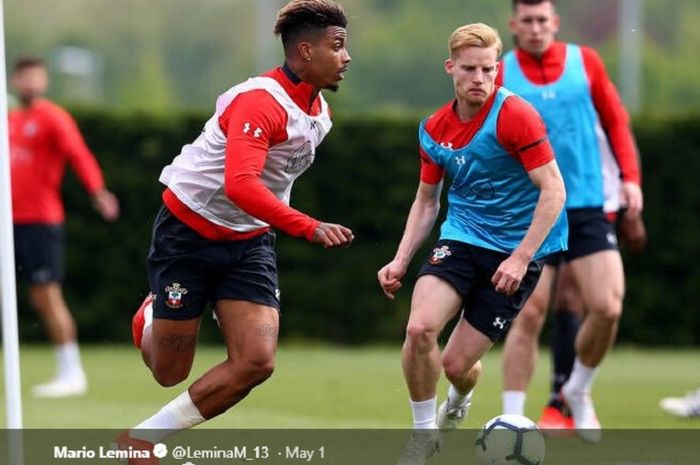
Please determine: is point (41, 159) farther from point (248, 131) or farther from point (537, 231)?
point (537, 231)

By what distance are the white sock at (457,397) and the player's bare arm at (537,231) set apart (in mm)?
929

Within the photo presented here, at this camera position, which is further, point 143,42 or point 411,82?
point 143,42

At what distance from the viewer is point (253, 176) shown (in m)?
6.07

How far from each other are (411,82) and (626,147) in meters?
9.52

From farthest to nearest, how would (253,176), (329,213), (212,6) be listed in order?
(212,6) < (329,213) < (253,176)

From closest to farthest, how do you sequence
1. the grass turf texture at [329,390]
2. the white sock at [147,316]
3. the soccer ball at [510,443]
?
the soccer ball at [510,443] < the white sock at [147,316] < the grass turf texture at [329,390]

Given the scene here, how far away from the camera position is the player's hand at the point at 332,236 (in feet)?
19.4

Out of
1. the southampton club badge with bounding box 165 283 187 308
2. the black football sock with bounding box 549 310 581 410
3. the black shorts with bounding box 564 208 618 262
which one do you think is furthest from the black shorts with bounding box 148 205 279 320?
the black football sock with bounding box 549 310 581 410

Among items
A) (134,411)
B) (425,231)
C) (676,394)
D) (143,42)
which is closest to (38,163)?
(134,411)

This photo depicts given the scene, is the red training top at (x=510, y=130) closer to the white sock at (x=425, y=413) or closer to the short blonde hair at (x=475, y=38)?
the short blonde hair at (x=475, y=38)

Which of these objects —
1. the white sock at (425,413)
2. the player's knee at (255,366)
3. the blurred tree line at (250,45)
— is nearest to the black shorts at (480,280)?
the white sock at (425,413)

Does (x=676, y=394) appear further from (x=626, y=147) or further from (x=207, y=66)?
(x=207, y=66)

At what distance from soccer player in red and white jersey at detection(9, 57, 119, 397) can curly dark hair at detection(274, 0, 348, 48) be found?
573cm

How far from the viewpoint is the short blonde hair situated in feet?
21.1
